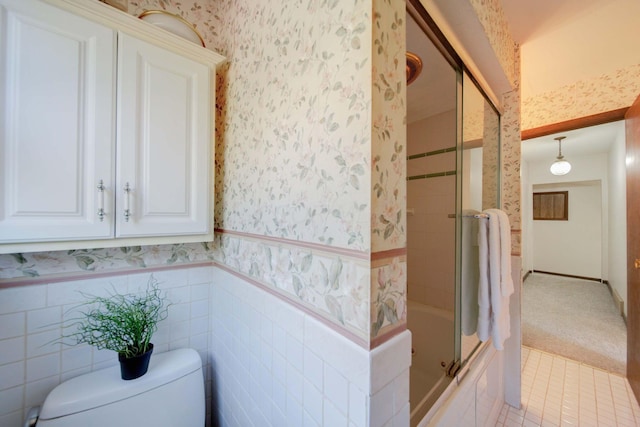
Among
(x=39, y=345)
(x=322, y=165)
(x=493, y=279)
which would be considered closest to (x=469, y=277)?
(x=493, y=279)

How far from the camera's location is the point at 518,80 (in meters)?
1.46

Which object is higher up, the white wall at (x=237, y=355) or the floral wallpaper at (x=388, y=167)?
the floral wallpaper at (x=388, y=167)

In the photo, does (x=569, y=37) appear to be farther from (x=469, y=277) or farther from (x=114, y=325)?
(x=114, y=325)

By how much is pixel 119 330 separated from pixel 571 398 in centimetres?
258

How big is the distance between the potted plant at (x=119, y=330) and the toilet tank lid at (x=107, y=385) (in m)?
0.04

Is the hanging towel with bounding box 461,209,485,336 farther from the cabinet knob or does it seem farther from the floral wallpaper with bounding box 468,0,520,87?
the cabinet knob

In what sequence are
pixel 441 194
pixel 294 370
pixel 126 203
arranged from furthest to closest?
pixel 441 194, pixel 126 203, pixel 294 370

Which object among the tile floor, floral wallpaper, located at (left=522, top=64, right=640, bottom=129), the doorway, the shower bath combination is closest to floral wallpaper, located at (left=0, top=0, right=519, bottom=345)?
the shower bath combination

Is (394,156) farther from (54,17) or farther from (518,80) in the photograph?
(518,80)

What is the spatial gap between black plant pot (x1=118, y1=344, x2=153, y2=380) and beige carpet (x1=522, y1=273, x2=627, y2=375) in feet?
9.69

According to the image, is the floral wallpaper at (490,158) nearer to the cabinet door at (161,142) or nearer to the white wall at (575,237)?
the cabinet door at (161,142)

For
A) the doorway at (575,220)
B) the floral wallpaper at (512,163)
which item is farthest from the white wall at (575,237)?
the floral wallpaper at (512,163)

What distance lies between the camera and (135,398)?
2.66 ft

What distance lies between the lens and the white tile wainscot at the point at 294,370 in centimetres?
48
